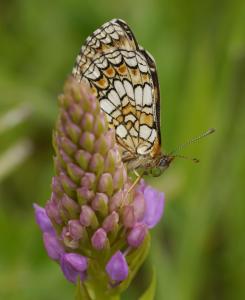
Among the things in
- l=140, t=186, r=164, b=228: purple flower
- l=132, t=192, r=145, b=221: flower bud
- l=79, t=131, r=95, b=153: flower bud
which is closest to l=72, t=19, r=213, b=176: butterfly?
l=140, t=186, r=164, b=228: purple flower

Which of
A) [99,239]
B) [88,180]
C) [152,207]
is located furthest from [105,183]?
[152,207]

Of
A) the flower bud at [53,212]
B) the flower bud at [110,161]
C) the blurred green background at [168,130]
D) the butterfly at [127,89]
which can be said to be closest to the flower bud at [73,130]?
the flower bud at [110,161]

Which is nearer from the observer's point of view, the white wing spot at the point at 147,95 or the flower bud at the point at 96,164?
the flower bud at the point at 96,164

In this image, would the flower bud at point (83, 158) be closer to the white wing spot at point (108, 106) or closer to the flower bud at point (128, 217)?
the flower bud at point (128, 217)

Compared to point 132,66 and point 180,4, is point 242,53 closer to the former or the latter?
point 180,4

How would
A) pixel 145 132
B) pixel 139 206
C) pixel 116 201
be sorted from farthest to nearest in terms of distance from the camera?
1. pixel 145 132
2. pixel 139 206
3. pixel 116 201

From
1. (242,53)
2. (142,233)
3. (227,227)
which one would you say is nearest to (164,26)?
(242,53)

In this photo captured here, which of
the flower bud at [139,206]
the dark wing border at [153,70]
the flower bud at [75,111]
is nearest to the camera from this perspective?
the flower bud at [75,111]

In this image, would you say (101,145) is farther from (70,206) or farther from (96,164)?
(70,206)
